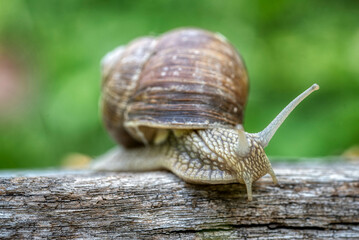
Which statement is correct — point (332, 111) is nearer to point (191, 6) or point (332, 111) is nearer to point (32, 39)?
point (191, 6)

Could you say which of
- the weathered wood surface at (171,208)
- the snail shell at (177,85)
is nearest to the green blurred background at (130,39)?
the snail shell at (177,85)

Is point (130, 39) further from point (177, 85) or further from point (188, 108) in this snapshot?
point (188, 108)

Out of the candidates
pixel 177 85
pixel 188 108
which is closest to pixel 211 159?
pixel 188 108

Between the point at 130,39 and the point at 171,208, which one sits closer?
the point at 171,208

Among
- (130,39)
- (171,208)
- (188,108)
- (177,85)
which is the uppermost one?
(130,39)

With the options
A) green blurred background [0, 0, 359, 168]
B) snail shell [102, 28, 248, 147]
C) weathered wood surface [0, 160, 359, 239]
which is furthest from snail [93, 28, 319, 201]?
green blurred background [0, 0, 359, 168]

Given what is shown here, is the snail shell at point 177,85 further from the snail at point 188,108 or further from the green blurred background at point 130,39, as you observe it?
the green blurred background at point 130,39

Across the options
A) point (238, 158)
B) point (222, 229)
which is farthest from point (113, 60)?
point (222, 229)
